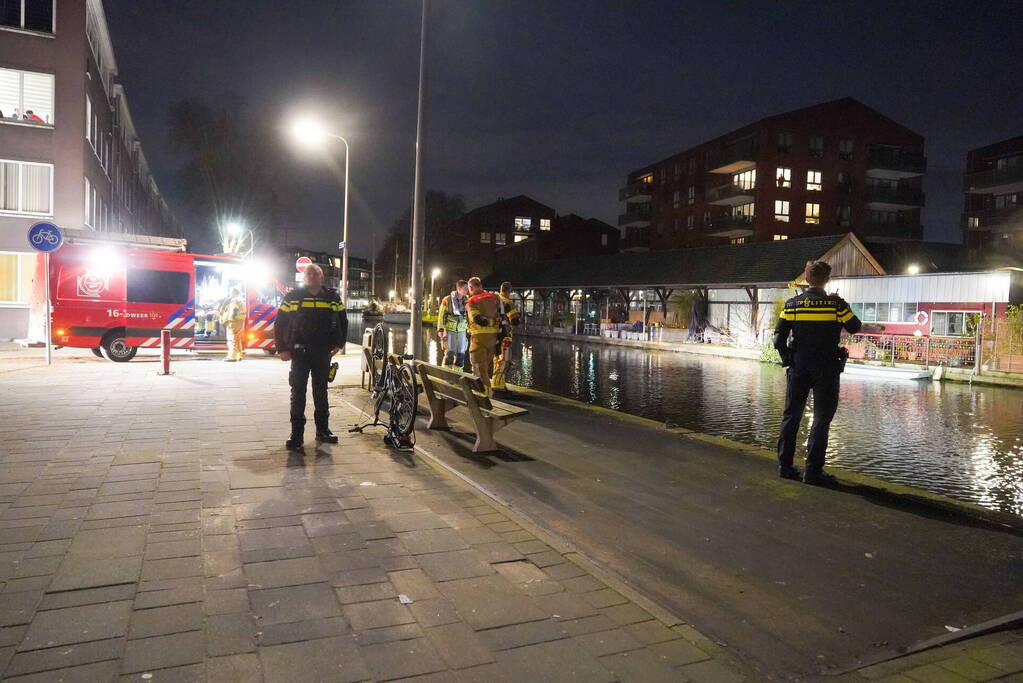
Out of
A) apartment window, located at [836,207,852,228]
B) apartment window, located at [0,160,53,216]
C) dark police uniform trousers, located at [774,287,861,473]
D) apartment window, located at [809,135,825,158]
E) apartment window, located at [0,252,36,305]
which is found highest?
apartment window, located at [809,135,825,158]

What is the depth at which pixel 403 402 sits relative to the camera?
7820 mm

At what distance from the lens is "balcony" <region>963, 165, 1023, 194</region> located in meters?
55.8

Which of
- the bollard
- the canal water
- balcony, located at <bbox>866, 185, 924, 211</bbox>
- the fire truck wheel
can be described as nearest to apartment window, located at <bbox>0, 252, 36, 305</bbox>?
the fire truck wheel

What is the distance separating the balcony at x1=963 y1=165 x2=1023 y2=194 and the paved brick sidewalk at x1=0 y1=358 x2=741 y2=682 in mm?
65041

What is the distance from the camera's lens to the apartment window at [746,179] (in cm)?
5353

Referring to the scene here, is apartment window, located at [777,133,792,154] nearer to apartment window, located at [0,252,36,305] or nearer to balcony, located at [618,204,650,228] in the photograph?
balcony, located at [618,204,650,228]

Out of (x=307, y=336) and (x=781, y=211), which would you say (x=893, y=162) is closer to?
(x=781, y=211)

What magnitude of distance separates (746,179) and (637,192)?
14747 millimetres

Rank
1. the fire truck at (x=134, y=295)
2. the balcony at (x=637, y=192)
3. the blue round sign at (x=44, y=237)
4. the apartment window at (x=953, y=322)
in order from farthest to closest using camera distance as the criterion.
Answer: the balcony at (x=637, y=192) < the apartment window at (x=953, y=322) < the fire truck at (x=134, y=295) < the blue round sign at (x=44, y=237)

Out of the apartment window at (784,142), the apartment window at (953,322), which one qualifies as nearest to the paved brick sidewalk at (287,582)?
the apartment window at (953,322)

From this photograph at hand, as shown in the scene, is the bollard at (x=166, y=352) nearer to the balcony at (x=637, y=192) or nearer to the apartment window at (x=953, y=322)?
the apartment window at (x=953, y=322)

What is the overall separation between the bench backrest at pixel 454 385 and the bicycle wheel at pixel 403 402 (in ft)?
1.55

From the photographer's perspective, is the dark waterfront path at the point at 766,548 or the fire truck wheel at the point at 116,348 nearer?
the dark waterfront path at the point at 766,548

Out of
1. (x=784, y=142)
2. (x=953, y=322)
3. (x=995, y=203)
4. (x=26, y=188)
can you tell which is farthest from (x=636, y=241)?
(x=26, y=188)
